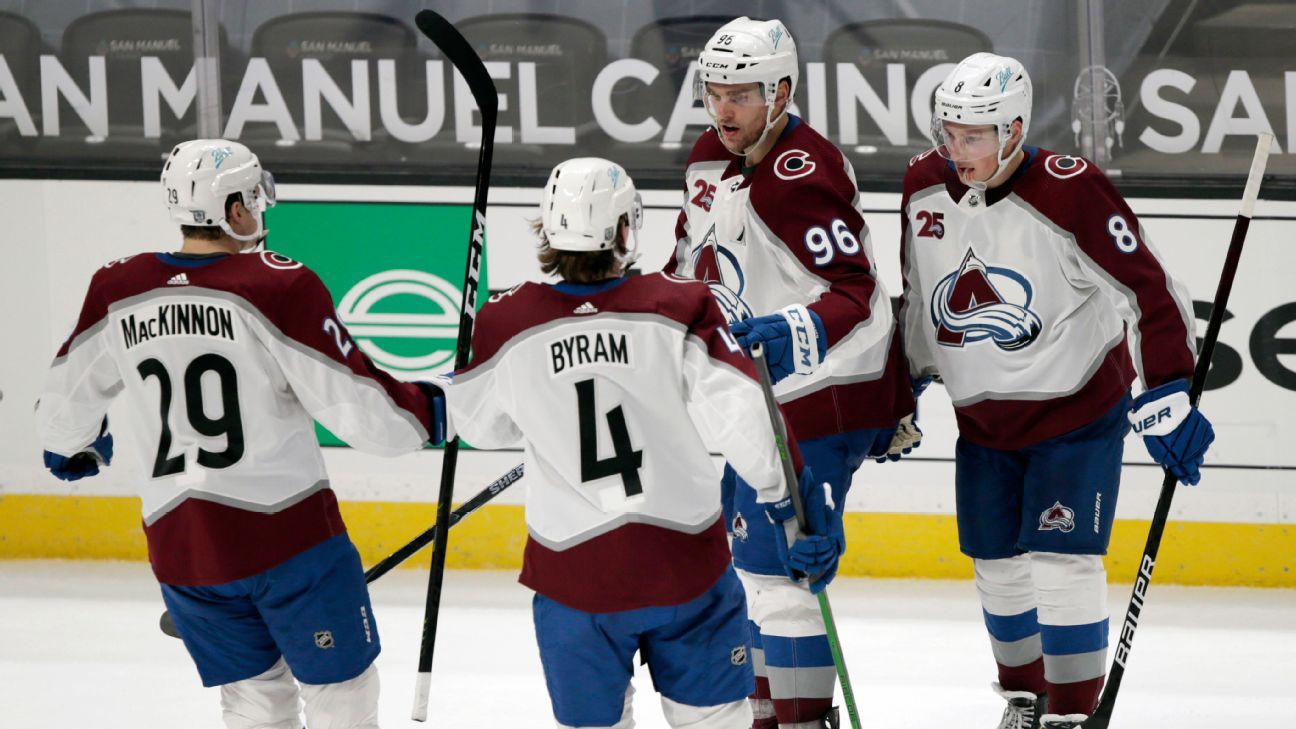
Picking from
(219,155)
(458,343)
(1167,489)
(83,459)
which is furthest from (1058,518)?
(83,459)

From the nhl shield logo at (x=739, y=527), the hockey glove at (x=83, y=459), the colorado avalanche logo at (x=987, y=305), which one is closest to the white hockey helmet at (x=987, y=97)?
the colorado avalanche logo at (x=987, y=305)

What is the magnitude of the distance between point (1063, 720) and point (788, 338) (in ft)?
3.37

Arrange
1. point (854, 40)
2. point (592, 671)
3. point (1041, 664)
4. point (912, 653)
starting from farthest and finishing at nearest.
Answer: point (854, 40) → point (912, 653) → point (1041, 664) → point (592, 671)

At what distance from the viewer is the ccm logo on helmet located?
281cm

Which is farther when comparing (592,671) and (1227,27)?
(1227,27)

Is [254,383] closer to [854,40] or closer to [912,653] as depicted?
[912,653]

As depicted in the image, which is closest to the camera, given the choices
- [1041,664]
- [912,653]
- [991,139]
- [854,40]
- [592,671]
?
[592,671]

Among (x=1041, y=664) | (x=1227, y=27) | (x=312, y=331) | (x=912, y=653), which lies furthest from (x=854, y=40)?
(x=312, y=331)

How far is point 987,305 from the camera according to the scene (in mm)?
2957

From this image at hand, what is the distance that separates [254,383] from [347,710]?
0.59 meters

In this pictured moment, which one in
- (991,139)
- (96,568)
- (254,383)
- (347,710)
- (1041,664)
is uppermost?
(991,139)

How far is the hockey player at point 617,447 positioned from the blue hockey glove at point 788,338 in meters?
→ 0.35

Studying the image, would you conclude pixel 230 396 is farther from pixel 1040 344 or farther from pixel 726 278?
pixel 1040 344

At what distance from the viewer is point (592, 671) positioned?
2.29 meters
